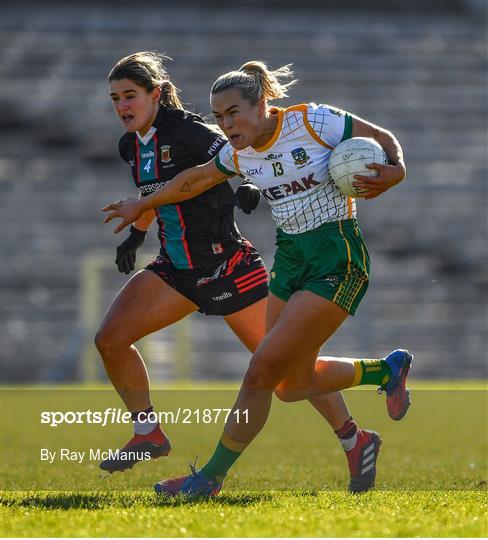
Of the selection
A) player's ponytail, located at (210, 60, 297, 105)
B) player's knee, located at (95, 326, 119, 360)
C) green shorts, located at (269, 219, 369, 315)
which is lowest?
player's knee, located at (95, 326, 119, 360)

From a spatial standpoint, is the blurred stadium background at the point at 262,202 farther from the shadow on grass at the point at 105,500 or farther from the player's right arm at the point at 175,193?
the shadow on grass at the point at 105,500

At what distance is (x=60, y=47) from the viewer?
64.7 feet

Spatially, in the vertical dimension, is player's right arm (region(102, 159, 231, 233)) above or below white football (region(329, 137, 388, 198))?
below

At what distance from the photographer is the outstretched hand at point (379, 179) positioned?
467 cm

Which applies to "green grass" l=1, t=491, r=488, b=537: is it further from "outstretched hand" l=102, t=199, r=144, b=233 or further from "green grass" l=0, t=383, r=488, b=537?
"outstretched hand" l=102, t=199, r=144, b=233

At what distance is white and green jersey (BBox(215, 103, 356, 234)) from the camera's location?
4.91m

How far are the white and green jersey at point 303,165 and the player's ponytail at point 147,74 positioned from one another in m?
0.89

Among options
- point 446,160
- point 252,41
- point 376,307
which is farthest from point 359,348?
point 252,41

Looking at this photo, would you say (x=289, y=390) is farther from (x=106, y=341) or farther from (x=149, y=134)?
(x=149, y=134)

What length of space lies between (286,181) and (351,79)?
15490 mm

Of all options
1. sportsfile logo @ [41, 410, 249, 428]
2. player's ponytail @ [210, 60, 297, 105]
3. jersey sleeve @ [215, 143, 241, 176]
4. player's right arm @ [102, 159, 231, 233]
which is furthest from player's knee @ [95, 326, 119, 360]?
sportsfile logo @ [41, 410, 249, 428]

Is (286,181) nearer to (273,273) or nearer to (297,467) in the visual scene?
(273,273)

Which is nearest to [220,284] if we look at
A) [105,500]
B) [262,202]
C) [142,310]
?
[142,310]

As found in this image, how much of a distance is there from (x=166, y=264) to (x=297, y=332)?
3.92 ft
